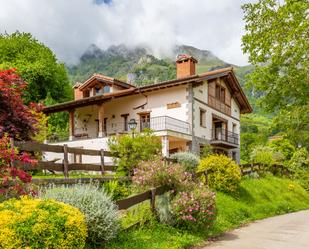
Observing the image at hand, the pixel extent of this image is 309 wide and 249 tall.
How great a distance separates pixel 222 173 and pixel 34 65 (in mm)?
32712

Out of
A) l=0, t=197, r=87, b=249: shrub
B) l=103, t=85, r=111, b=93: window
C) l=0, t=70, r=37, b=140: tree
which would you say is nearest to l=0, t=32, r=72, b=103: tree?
l=103, t=85, r=111, b=93: window

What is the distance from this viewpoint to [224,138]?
32.1 metres

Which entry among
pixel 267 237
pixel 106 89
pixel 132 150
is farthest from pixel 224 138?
pixel 267 237

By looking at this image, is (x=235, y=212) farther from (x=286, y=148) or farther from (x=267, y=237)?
(x=286, y=148)

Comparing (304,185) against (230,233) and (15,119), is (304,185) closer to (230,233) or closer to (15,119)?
(230,233)

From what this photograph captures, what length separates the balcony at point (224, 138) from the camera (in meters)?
30.4

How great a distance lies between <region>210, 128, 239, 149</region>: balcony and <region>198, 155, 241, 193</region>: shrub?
13.3 metres

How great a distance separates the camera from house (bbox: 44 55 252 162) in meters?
26.5

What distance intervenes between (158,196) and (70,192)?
3435mm

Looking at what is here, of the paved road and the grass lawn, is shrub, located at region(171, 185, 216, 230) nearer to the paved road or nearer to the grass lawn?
the grass lawn

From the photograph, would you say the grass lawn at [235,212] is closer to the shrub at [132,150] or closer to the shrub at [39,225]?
the shrub at [39,225]

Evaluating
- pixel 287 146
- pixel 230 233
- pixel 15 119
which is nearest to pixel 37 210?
pixel 15 119

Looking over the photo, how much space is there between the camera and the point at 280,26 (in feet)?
59.8

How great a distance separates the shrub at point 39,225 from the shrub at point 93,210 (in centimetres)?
95
